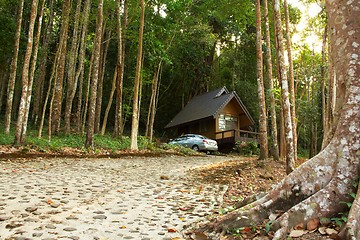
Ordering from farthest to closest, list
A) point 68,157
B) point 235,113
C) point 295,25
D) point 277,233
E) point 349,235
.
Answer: point 235,113 → point 295,25 → point 68,157 → point 277,233 → point 349,235

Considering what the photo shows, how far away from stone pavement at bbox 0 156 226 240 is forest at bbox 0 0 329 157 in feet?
21.0

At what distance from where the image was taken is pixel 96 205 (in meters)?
5.05

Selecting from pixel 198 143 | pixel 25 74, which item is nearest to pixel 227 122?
pixel 198 143

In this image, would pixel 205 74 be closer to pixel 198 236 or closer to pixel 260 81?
pixel 260 81

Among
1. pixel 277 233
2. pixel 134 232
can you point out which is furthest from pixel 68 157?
pixel 277 233

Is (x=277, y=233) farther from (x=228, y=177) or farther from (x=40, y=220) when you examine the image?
(x=228, y=177)

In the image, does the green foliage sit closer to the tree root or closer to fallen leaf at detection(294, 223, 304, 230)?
the tree root

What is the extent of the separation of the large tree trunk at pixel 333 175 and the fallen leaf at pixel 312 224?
2 cm

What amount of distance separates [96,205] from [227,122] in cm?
2670

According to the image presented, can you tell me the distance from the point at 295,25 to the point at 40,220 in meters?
27.3

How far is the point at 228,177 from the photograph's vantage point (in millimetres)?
9195

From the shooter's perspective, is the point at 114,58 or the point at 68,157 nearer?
the point at 68,157

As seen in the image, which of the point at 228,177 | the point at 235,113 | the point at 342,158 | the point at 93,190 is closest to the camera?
the point at 342,158

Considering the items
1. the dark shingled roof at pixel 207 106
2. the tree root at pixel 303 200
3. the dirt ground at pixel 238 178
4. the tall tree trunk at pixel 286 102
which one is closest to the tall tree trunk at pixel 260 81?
the dirt ground at pixel 238 178
